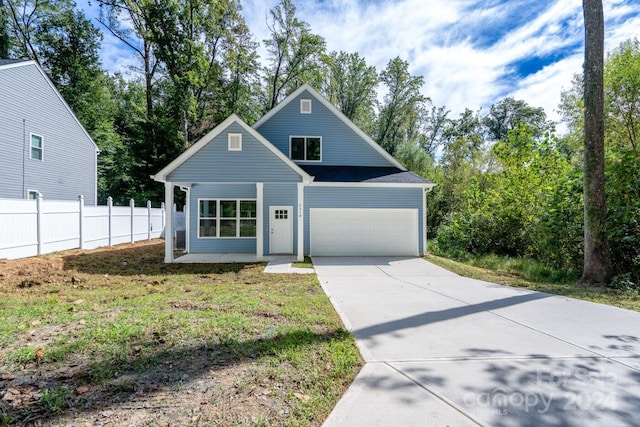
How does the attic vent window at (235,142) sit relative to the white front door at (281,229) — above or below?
above

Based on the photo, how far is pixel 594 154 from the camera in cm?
749

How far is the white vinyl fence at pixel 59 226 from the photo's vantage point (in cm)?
922

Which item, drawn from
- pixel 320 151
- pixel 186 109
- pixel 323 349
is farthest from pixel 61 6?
pixel 323 349

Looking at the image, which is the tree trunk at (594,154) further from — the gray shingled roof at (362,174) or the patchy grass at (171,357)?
the patchy grass at (171,357)

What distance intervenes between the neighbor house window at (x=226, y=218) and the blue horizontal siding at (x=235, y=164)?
2.98m

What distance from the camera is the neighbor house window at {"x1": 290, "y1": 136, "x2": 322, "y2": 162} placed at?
540 inches

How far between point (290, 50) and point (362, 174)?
1577 centimetres

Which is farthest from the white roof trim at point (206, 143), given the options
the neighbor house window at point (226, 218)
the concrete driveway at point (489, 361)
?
the concrete driveway at point (489, 361)

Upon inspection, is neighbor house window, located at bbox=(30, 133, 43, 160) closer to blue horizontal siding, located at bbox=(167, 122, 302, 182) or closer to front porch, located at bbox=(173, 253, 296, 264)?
blue horizontal siding, located at bbox=(167, 122, 302, 182)

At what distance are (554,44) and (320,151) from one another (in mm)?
9913

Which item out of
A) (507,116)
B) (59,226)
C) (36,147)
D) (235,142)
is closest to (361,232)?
(235,142)

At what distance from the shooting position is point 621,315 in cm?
503

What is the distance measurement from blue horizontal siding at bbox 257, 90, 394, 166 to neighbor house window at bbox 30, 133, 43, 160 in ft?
35.3

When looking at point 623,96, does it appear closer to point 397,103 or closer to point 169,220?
point 397,103
